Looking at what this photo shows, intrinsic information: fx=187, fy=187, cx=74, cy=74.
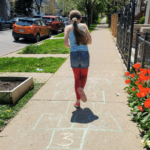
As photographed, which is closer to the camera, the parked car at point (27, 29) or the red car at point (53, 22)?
the parked car at point (27, 29)

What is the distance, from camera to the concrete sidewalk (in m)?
2.76

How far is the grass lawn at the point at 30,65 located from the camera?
684 centimetres

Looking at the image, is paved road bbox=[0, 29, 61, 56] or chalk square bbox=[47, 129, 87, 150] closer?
chalk square bbox=[47, 129, 87, 150]

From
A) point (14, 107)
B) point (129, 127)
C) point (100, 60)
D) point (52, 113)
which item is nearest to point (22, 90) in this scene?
point (14, 107)

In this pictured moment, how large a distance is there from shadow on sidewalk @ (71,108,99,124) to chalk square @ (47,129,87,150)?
1.08 feet

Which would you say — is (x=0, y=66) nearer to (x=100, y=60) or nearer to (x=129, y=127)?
(x=100, y=60)

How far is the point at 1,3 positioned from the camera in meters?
39.3

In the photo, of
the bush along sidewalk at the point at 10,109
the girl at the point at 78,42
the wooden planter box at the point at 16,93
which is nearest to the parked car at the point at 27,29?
the wooden planter box at the point at 16,93

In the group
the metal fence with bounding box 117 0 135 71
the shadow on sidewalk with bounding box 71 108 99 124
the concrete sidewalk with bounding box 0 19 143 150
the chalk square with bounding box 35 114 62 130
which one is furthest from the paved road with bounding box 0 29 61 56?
the shadow on sidewalk with bounding box 71 108 99 124

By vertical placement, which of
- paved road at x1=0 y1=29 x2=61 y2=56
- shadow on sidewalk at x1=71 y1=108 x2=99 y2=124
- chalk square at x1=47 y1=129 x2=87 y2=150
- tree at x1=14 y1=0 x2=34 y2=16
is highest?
tree at x1=14 y1=0 x2=34 y2=16

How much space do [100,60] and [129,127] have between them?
5237 mm

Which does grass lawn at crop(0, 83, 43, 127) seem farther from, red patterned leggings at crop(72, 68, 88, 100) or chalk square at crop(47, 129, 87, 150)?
red patterned leggings at crop(72, 68, 88, 100)

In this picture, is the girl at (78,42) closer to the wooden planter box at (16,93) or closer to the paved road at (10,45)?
the wooden planter box at (16,93)

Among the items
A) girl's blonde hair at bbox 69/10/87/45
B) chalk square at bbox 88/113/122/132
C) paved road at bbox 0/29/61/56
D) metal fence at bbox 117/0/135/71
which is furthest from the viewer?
paved road at bbox 0/29/61/56
